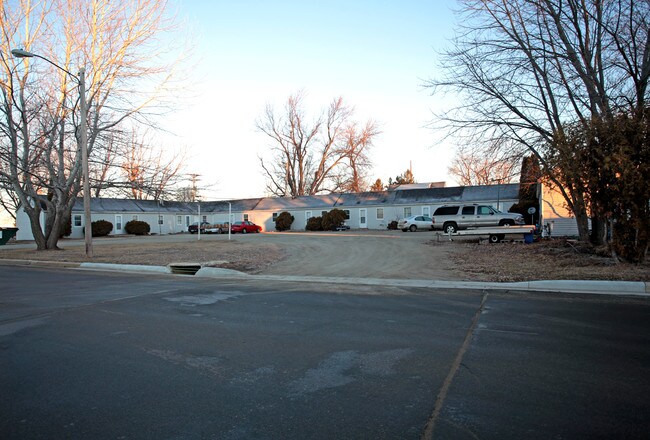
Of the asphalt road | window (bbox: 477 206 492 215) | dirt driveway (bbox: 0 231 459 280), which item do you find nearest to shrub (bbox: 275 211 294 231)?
window (bbox: 477 206 492 215)

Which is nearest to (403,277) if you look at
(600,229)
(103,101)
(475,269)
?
(475,269)

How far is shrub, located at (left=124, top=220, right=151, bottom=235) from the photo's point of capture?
49.3 metres

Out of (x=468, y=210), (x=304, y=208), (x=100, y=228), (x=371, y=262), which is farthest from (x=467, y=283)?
(x=100, y=228)

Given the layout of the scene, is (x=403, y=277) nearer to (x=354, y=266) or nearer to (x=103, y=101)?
(x=354, y=266)

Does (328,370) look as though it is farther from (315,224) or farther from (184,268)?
(315,224)

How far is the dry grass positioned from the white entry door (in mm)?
28900

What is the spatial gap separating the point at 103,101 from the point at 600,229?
79.3 ft

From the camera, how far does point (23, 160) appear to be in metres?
22.3

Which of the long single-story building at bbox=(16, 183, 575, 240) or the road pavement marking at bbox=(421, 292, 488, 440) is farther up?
the long single-story building at bbox=(16, 183, 575, 240)

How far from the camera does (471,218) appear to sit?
2786 cm

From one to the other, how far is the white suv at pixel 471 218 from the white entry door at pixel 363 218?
63.0ft

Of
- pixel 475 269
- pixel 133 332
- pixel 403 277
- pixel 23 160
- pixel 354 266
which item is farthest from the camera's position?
pixel 23 160

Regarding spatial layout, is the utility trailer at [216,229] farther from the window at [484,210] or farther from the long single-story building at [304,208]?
the window at [484,210]

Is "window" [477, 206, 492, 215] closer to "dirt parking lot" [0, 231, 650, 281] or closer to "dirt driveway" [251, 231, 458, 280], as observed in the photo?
"dirt parking lot" [0, 231, 650, 281]
